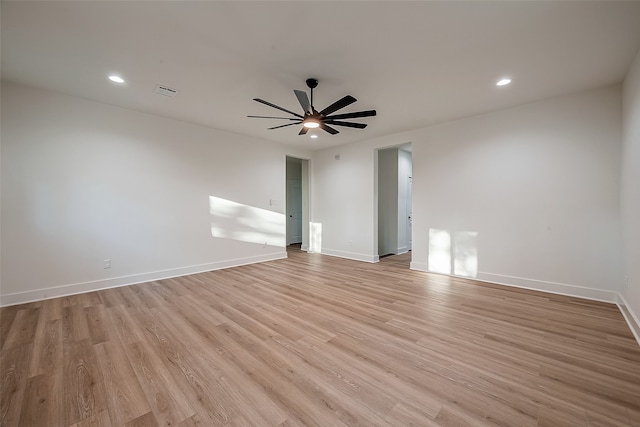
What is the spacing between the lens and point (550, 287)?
12.1 ft

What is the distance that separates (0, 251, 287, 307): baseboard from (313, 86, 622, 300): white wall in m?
4.04

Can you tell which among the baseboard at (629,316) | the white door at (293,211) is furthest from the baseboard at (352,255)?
the baseboard at (629,316)

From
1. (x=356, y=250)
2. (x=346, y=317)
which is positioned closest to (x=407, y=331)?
(x=346, y=317)

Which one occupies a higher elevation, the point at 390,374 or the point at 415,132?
the point at 415,132

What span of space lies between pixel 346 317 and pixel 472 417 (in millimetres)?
1524

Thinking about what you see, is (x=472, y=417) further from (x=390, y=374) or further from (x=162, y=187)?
(x=162, y=187)

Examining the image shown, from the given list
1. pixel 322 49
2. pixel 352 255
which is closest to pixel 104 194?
pixel 322 49

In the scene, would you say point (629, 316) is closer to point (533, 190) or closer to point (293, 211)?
point (533, 190)

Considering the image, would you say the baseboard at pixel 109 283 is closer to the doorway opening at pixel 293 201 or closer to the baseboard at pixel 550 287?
the doorway opening at pixel 293 201

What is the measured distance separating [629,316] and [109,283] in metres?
6.82

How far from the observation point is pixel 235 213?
5.48 meters

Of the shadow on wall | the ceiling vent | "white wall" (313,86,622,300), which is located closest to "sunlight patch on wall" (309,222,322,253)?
"white wall" (313,86,622,300)

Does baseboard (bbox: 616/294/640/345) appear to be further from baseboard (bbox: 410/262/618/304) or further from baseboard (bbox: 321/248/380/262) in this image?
baseboard (bbox: 321/248/380/262)

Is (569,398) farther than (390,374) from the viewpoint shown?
No
